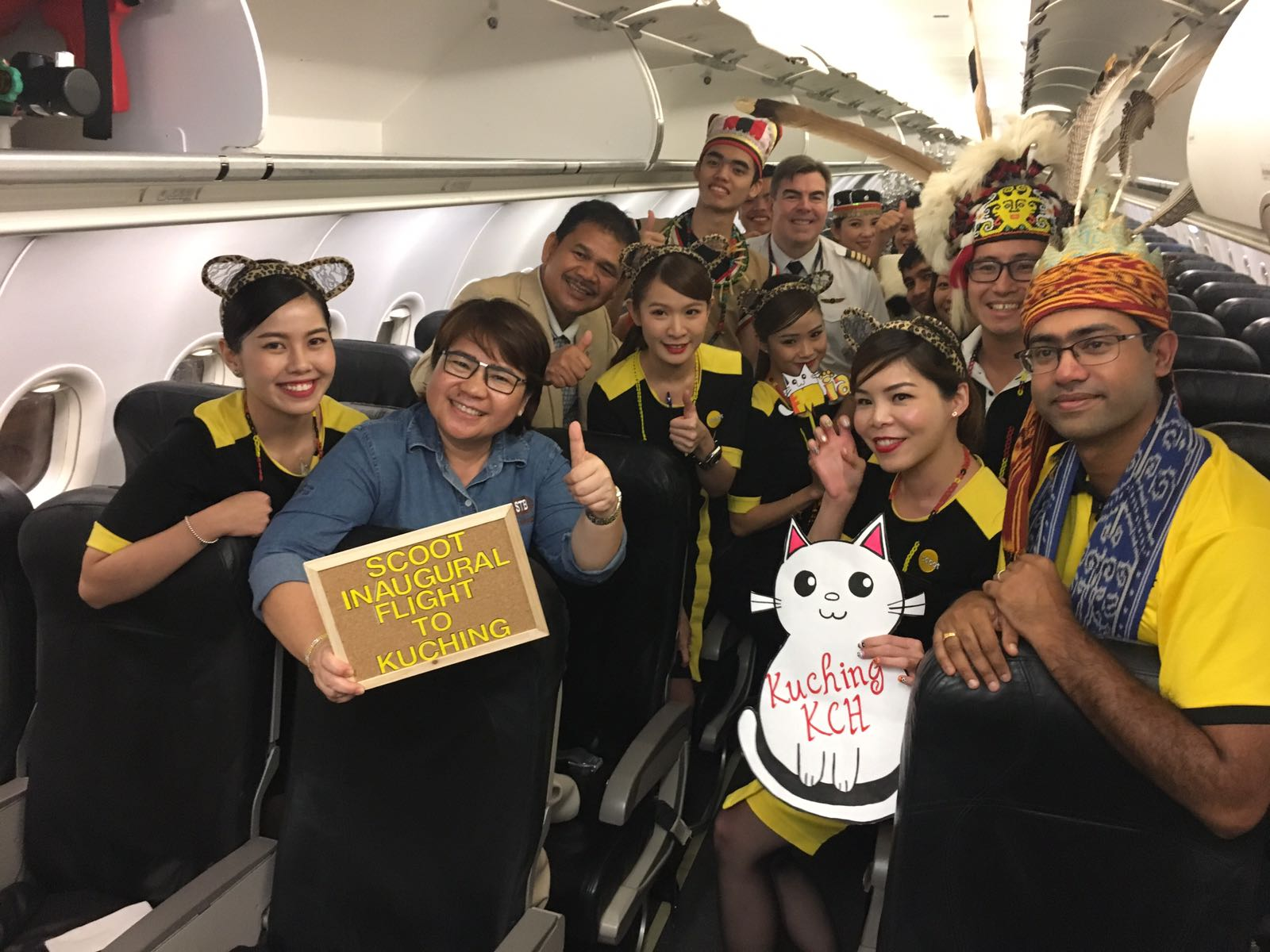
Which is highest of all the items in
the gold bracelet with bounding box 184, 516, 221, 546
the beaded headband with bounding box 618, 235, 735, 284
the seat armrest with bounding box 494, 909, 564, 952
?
the beaded headband with bounding box 618, 235, 735, 284

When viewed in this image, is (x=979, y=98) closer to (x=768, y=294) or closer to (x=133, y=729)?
(x=768, y=294)

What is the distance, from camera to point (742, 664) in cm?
327

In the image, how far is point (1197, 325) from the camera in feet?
14.0

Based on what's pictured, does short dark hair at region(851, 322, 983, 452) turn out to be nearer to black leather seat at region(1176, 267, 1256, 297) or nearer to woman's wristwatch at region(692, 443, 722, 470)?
woman's wristwatch at region(692, 443, 722, 470)

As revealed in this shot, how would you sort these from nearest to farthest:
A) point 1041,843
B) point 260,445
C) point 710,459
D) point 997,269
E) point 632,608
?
point 1041,843
point 260,445
point 632,608
point 997,269
point 710,459

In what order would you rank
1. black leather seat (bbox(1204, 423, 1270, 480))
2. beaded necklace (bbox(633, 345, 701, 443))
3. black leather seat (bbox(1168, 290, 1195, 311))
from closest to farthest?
black leather seat (bbox(1204, 423, 1270, 480)) → beaded necklace (bbox(633, 345, 701, 443)) → black leather seat (bbox(1168, 290, 1195, 311))

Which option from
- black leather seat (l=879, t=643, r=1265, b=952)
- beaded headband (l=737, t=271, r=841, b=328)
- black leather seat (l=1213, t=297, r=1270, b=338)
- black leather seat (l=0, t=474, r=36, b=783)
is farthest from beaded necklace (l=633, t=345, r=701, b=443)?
black leather seat (l=1213, t=297, r=1270, b=338)

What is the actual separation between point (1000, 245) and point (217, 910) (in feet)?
8.34

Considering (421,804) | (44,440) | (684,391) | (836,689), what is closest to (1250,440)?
(836,689)

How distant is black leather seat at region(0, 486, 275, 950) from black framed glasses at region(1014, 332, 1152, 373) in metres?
1.66

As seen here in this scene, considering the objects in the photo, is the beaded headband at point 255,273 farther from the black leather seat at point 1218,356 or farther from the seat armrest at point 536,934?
the black leather seat at point 1218,356

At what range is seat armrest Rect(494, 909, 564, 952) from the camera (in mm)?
1811

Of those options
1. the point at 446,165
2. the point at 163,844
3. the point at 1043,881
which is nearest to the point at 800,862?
the point at 1043,881

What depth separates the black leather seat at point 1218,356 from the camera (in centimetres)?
359
